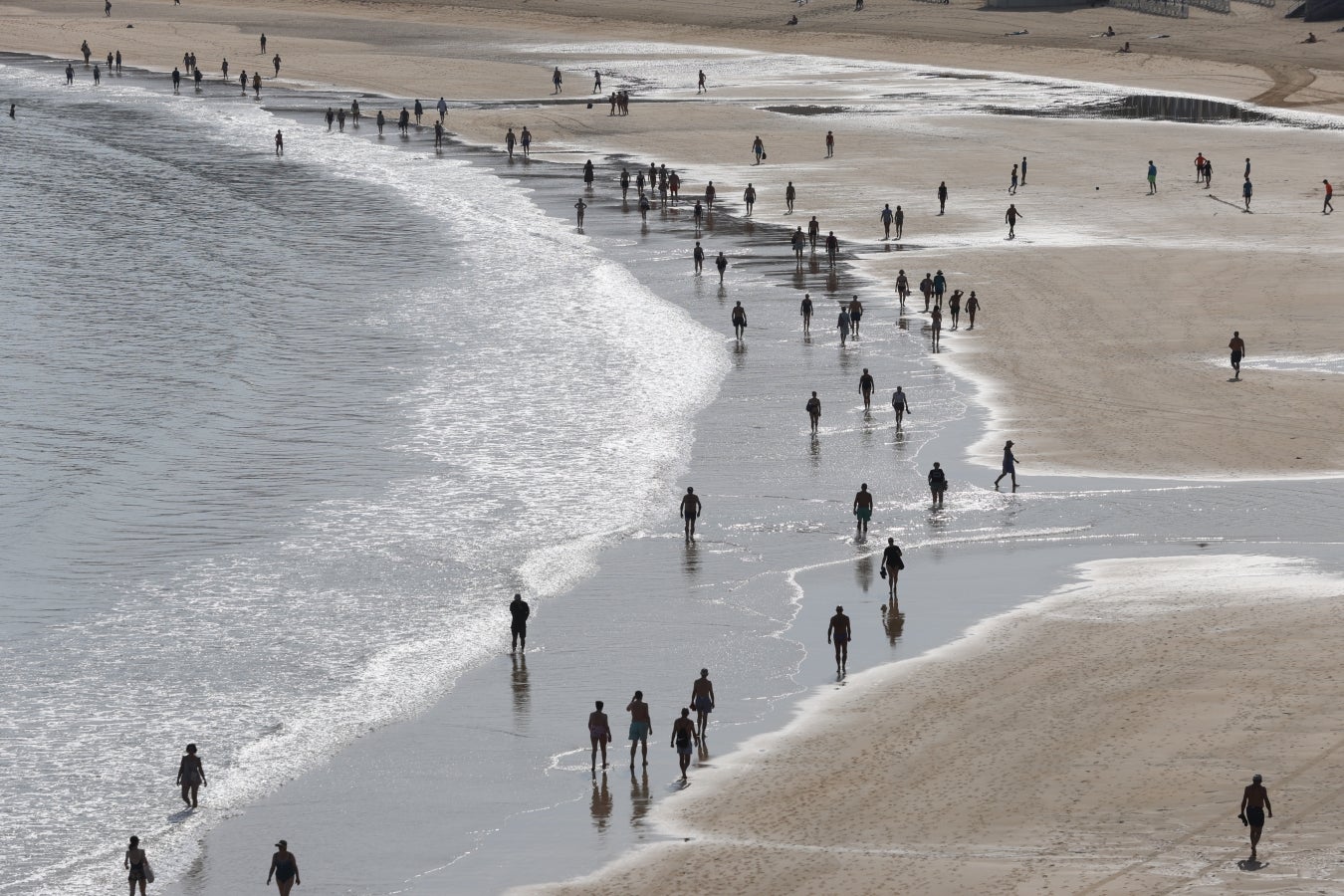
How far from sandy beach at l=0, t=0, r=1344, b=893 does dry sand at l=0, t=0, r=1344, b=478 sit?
190 mm

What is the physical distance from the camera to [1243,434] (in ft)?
114

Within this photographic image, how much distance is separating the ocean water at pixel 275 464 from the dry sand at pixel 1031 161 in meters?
8.87

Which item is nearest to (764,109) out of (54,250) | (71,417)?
(54,250)

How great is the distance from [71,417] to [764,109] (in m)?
50.6

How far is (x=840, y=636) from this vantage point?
24234mm

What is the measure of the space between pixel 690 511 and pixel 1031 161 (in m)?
43.2

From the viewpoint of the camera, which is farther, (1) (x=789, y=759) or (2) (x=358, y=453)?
(2) (x=358, y=453)

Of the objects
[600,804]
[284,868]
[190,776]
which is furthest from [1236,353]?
[284,868]

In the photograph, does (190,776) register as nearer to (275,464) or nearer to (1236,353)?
(275,464)

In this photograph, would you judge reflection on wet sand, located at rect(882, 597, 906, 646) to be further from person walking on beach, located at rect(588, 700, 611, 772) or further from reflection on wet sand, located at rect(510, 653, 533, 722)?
person walking on beach, located at rect(588, 700, 611, 772)

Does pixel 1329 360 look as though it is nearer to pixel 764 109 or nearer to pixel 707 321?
pixel 707 321

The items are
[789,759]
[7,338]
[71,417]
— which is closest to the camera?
[789,759]

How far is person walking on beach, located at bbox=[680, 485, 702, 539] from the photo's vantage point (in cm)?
2991

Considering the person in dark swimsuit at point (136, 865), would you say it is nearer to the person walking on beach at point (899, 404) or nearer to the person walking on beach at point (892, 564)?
the person walking on beach at point (892, 564)
